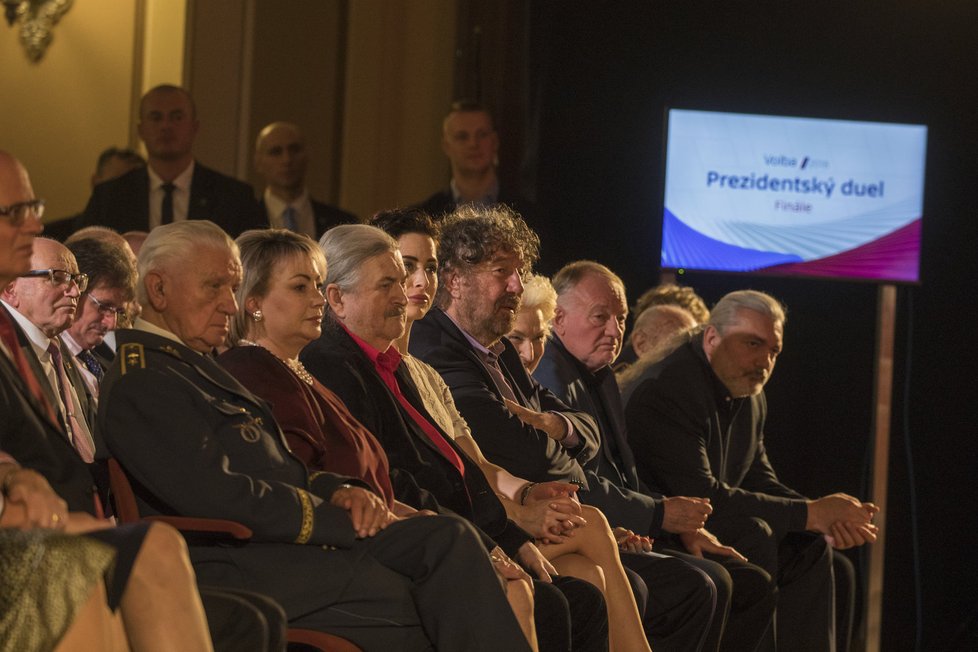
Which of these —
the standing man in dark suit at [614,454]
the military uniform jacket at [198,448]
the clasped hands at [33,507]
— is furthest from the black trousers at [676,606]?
the clasped hands at [33,507]

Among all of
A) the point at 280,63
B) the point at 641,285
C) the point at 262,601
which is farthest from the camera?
the point at 280,63

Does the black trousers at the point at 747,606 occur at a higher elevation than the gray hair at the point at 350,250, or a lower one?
lower

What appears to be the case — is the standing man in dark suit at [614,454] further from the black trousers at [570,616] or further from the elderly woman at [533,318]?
the black trousers at [570,616]

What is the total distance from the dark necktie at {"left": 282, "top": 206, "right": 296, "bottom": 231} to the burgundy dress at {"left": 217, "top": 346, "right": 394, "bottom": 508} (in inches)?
107

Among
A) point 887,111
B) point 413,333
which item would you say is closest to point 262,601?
point 413,333

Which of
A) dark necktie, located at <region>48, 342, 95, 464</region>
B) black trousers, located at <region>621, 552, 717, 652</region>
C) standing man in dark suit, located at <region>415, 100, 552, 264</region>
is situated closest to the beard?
black trousers, located at <region>621, 552, 717, 652</region>

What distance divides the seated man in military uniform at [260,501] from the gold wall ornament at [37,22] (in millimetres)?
4246

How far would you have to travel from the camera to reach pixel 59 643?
2.19 m

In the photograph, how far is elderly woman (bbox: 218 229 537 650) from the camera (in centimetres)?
312

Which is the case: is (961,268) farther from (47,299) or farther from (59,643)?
(59,643)

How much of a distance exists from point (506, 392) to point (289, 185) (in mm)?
2235

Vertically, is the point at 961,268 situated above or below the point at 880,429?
above

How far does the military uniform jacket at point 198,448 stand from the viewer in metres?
2.72

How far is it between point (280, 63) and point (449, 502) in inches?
144
